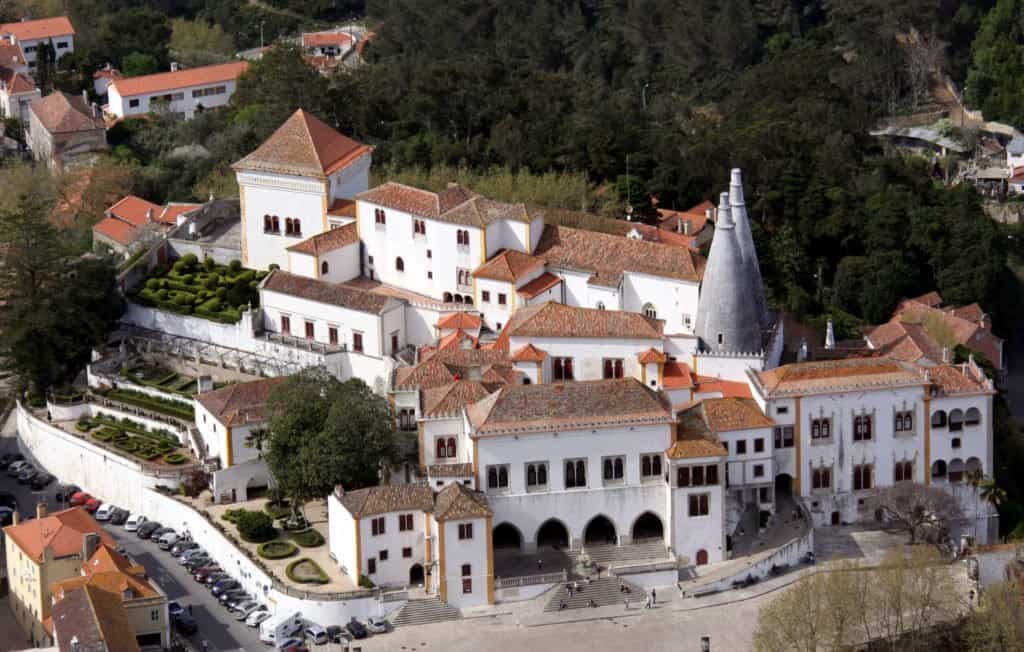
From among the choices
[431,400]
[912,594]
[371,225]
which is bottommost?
[912,594]

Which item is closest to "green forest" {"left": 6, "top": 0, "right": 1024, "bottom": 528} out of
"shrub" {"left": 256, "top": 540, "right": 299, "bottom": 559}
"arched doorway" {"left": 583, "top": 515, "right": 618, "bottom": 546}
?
"arched doorway" {"left": 583, "top": 515, "right": 618, "bottom": 546}

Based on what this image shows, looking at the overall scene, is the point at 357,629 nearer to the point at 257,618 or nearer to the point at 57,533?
the point at 257,618

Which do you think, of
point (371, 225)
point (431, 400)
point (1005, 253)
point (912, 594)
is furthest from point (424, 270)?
point (1005, 253)

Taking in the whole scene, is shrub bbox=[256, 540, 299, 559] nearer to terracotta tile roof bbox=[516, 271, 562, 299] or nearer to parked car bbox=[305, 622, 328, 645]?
parked car bbox=[305, 622, 328, 645]

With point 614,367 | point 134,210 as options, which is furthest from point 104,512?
point 134,210

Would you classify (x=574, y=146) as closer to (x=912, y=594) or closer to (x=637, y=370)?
(x=637, y=370)
